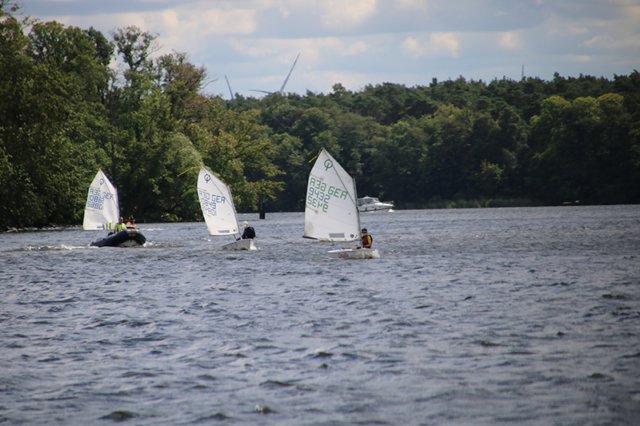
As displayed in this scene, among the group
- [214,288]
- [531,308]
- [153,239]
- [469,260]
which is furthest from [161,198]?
[531,308]

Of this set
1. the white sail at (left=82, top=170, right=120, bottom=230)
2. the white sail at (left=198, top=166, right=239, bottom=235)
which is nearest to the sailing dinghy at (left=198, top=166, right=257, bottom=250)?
the white sail at (left=198, top=166, right=239, bottom=235)

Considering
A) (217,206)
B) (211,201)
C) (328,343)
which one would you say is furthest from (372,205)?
(328,343)

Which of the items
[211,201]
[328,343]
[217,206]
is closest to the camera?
[328,343]

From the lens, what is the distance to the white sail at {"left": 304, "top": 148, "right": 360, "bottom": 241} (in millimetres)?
54594

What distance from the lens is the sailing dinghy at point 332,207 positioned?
179 feet

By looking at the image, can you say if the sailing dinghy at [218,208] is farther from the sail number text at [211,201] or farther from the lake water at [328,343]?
the lake water at [328,343]

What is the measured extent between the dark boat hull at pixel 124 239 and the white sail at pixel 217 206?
693 cm

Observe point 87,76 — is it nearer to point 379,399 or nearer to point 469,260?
point 469,260

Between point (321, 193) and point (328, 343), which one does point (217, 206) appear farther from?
point (328, 343)

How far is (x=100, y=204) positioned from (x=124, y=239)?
891 cm

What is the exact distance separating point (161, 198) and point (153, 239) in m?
45.4

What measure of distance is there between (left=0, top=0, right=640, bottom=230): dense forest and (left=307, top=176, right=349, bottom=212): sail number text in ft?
141

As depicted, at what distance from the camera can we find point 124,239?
230 feet

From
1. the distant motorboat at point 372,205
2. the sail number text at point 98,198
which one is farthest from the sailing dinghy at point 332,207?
the distant motorboat at point 372,205
